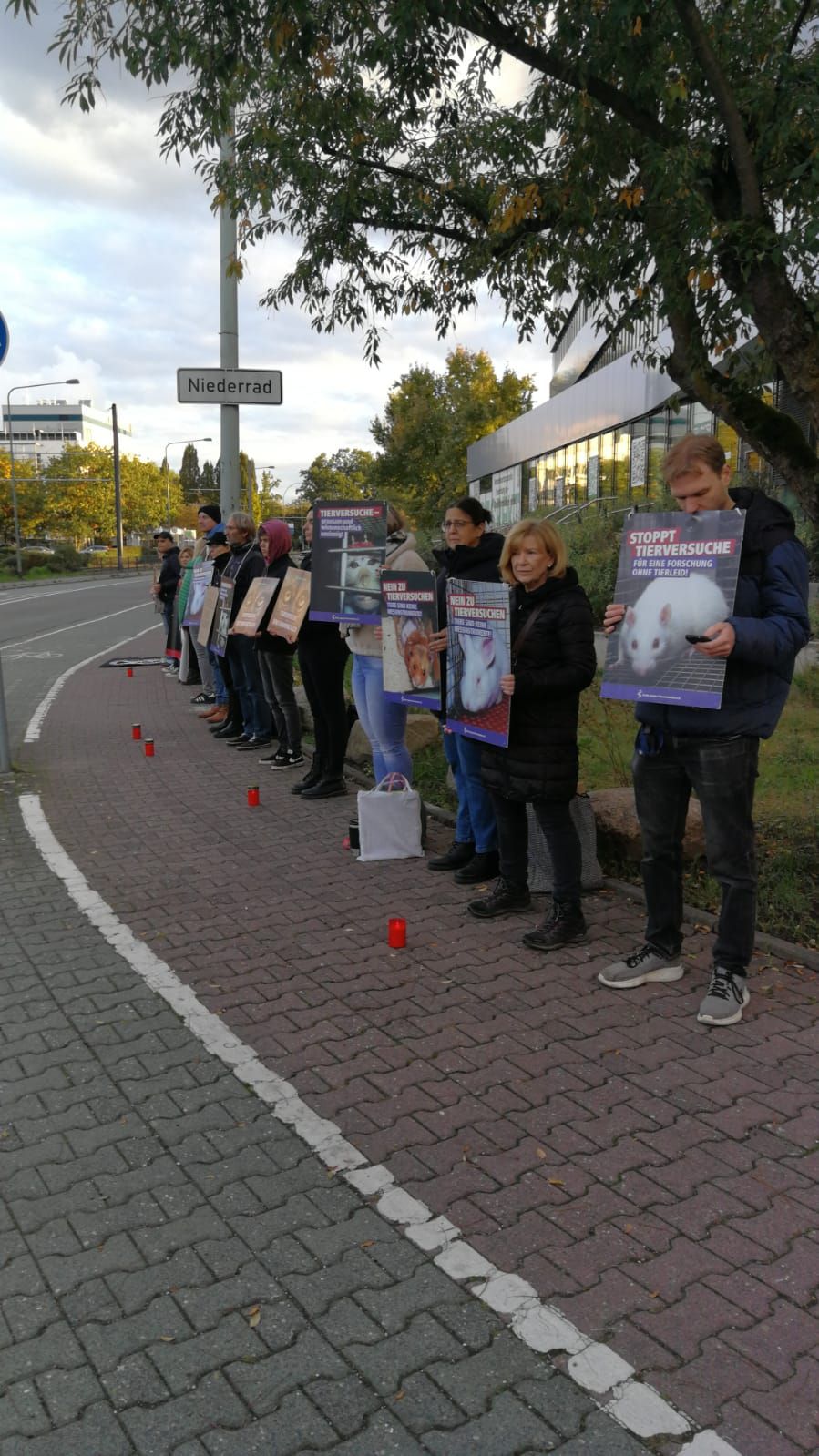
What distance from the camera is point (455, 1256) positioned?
2.81 metres

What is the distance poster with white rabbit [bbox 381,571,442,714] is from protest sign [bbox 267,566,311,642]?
1.96m

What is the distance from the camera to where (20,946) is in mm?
5062

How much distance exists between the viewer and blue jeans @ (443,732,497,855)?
582cm

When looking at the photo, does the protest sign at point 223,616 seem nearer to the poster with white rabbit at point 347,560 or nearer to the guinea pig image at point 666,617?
the poster with white rabbit at point 347,560

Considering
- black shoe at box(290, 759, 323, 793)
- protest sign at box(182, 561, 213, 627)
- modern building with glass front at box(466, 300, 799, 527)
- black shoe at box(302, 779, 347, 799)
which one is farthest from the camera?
modern building with glass front at box(466, 300, 799, 527)

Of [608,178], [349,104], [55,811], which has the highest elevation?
[349,104]

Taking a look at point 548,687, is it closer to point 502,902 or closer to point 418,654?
point 502,902

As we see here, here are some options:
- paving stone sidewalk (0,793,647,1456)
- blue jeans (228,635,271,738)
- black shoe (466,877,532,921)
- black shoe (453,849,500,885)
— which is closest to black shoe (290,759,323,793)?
blue jeans (228,635,271,738)

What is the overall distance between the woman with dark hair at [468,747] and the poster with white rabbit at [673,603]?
1407 millimetres

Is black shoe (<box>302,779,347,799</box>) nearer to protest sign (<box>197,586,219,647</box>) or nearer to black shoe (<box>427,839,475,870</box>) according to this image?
black shoe (<box>427,839,475,870</box>)

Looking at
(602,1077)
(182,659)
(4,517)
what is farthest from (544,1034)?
(4,517)

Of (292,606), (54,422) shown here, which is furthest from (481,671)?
(54,422)

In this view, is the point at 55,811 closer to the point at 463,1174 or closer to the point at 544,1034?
the point at 544,1034

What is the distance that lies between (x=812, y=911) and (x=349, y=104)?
19.4 feet
